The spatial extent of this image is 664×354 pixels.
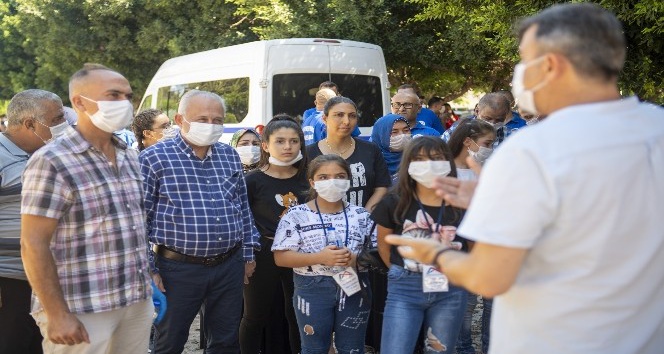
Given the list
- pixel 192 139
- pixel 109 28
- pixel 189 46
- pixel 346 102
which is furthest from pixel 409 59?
pixel 192 139

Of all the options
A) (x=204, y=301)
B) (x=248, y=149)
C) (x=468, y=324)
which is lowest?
(x=468, y=324)

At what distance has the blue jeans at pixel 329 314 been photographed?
442 centimetres

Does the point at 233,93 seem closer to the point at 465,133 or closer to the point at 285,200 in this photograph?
the point at 285,200

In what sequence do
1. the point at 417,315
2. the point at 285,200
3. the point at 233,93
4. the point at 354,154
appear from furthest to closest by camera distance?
the point at 233,93, the point at 354,154, the point at 285,200, the point at 417,315

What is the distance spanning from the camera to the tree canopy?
8117 mm

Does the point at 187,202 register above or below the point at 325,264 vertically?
above

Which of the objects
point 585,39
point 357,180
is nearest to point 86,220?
point 585,39

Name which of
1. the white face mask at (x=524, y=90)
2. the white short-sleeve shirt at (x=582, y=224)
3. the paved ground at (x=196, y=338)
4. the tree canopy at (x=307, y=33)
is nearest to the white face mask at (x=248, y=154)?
the paved ground at (x=196, y=338)

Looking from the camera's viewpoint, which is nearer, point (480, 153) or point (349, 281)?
point (349, 281)

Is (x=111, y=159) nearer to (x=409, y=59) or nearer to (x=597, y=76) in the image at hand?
(x=597, y=76)

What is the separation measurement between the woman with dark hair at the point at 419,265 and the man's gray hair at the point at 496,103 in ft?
7.95

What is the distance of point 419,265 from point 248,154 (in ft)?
8.04

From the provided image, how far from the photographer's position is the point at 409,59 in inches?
615

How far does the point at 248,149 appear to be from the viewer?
5.91m
